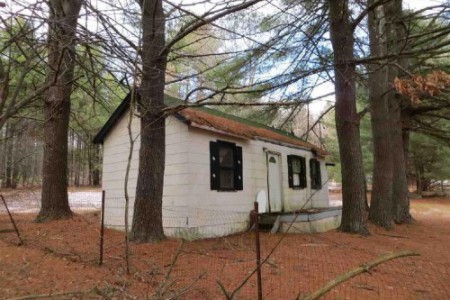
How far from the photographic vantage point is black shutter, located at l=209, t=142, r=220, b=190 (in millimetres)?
9413

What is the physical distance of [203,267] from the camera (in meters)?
6.05

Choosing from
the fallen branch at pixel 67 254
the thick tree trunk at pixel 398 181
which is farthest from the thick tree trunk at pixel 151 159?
the thick tree trunk at pixel 398 181

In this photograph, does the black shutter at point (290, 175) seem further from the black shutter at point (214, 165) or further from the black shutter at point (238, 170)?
the black shutter at point (214, 165)

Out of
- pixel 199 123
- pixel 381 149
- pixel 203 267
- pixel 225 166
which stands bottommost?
pixel 203 267

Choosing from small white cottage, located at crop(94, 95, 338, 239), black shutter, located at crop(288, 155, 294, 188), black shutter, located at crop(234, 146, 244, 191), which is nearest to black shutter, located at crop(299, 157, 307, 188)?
small white cottage, located at crop(94, 95, 338, 239)

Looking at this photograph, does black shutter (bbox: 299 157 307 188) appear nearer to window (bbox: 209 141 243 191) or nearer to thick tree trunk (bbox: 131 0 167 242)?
window (bbox: 209 141 243 191)

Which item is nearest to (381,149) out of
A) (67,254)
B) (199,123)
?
(199,123)

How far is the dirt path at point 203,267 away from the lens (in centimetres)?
475

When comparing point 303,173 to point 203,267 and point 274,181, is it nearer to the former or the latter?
point 274,181

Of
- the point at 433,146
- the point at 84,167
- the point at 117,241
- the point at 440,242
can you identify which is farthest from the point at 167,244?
the point at 84,167

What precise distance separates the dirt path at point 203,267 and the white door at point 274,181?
8.88 ft

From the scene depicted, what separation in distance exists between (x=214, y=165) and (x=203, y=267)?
3.80 meters

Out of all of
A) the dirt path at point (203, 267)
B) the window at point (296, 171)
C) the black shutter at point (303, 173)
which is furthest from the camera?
the black shutter at point (303, 173)

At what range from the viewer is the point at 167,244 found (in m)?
7.37
